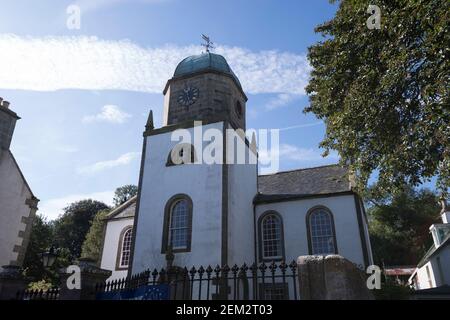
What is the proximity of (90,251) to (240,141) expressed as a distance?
27804 millimetres

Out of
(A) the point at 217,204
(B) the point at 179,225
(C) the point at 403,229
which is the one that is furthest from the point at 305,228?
(C) the point at 403,229

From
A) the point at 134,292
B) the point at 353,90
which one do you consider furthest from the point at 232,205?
the point at 134,292

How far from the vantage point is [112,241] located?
24.0 metres

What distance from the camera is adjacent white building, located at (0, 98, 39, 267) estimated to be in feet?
51.5

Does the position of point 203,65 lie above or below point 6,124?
above

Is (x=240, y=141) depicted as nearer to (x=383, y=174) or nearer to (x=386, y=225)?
(x=383, y=174)

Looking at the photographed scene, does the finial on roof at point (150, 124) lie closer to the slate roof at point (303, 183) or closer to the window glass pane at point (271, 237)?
the slate roof at point (303, 183)

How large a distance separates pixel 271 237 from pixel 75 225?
4224 centimetres

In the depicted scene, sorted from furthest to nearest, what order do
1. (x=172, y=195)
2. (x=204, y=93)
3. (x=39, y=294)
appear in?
1. (x=204, y=93)
2. (x=172, y=195)
3. (x=39, y=294)

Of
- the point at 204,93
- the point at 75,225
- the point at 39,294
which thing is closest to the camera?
the point at 39,294

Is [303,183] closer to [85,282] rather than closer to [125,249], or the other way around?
[125,249]

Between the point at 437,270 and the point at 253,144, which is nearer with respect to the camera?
the point at 253,144

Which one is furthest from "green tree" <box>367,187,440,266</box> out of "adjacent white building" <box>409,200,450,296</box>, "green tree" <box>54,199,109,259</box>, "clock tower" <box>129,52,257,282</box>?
"green tree" <box>54,199,109,259</box>
